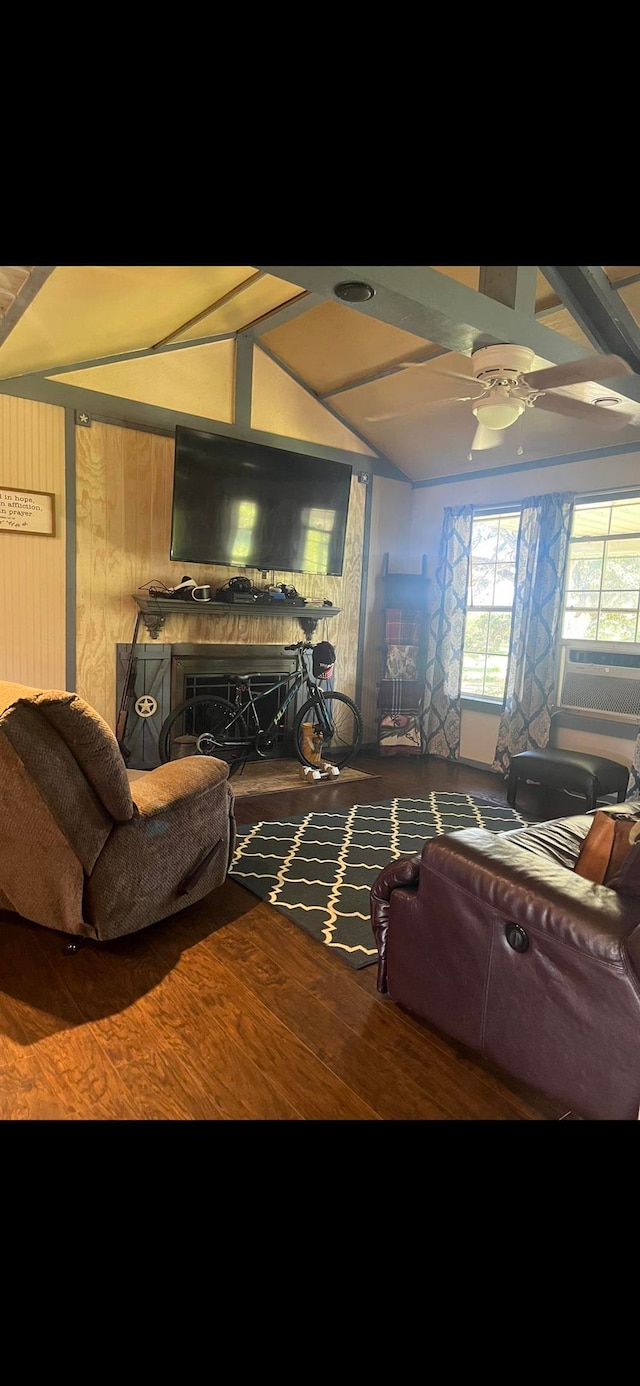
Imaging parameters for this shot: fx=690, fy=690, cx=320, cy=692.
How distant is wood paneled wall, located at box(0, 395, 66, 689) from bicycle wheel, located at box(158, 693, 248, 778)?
0.84m

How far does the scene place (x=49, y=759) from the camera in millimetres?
2184

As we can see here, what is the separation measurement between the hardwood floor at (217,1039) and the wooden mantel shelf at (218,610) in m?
2.44

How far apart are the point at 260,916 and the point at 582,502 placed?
151 inches

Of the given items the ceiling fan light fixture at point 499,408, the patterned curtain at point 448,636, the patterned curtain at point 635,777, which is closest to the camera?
the ceiling fan light fixture at point 499,408

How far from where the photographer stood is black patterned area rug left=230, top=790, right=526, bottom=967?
9.32ft

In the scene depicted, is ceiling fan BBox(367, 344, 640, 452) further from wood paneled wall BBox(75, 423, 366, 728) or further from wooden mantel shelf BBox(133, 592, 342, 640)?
wood paneled wall BBox(75, 423, 366, 728)

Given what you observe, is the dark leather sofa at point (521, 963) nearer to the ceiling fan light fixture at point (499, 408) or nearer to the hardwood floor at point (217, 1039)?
the hardwood floor at point (217, 1039)

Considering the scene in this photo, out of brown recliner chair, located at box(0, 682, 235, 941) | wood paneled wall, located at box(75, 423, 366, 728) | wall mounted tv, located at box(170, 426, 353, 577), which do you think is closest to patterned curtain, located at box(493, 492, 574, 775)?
wall mounted tv, located at box(170, 426, 353, 577)

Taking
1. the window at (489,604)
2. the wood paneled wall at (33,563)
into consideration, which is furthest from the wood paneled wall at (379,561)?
the wood paneled wall at (33,563)

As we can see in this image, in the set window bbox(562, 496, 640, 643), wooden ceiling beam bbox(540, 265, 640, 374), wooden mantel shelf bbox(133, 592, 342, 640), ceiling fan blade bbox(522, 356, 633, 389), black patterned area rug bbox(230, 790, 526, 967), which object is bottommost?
black patterned area rug bbox(230, 790, 526, 967)

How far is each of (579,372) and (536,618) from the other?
2.82 meters

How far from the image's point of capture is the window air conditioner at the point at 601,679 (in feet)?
15.6
